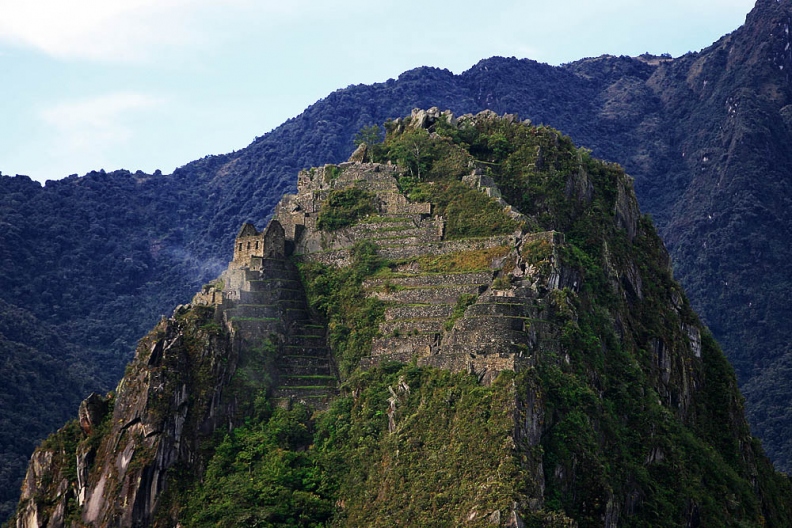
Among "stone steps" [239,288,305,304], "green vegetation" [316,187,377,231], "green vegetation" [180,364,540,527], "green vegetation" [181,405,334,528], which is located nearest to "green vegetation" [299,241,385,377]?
"stone steps" [239,288,305,304]

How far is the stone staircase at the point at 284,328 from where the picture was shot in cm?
10131

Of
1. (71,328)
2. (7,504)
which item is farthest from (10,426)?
(71,328)

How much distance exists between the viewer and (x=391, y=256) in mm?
106062

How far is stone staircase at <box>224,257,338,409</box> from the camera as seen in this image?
101 metres

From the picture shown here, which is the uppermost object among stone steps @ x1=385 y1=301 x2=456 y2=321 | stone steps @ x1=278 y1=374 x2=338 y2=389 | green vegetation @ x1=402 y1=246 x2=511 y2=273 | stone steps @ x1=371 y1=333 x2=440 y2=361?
green vegetation @ x1=402 y1=246 x2=511 y2=273

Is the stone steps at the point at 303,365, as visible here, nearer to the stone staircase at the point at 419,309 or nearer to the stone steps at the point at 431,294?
the stone staircase at the point at 419,309

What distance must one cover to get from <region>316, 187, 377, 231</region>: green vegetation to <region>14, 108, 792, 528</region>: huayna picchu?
0.14m

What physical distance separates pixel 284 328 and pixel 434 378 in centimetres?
1491

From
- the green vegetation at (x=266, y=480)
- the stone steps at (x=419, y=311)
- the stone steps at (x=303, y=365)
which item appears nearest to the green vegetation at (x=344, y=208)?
the stone steps at (x=303, y=365)

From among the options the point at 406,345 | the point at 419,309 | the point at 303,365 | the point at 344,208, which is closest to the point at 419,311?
the point at 419,309

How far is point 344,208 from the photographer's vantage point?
111062 mm

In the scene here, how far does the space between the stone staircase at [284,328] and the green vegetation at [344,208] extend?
5024mm

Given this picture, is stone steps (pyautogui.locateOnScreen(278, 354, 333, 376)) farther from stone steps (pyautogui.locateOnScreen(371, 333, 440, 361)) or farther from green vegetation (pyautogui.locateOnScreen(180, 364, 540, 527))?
stone steps (pyautogui.locateOnScreen(371, 333, 440, 361))

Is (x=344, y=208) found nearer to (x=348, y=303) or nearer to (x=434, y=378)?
(x=348, y=303)
